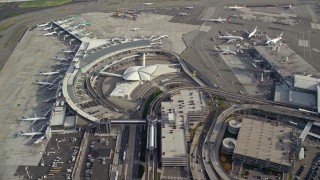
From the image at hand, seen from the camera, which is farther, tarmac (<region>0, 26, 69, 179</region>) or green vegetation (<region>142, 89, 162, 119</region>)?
green vegetation (<region>142, 89, 162, 119</region>)

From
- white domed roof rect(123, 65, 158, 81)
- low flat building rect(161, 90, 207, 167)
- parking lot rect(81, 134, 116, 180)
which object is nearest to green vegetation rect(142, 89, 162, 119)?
low flat building rect(161, 90, 207, 167)

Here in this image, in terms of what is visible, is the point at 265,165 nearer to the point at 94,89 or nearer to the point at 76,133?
the point at 76,133

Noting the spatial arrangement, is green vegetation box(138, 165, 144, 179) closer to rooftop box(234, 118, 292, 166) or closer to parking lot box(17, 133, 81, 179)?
parking lot box(17, 133, 81, 179)

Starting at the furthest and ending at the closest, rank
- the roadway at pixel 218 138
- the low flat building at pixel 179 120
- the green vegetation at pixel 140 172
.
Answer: the green vegetation at pixel 140 172, the low flat building at pixel 179 120, the roadway at pixel 218 138

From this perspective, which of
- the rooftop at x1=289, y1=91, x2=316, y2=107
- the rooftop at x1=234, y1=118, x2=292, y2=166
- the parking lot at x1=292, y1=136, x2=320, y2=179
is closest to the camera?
the parking lot at x1=292, y1=136, x2=320, y2=179

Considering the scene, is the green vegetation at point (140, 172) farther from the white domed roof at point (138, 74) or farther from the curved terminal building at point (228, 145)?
the white domed roof at point (138, 74)

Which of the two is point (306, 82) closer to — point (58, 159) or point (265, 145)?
point (265, 145)

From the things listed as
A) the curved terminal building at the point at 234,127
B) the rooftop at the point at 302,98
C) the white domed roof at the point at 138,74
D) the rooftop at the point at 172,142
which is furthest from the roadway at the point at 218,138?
the white domed roof at the point at 138,74
